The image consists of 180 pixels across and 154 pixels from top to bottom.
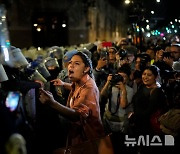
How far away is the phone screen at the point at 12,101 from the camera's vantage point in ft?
7.28

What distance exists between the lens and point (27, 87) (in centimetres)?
253

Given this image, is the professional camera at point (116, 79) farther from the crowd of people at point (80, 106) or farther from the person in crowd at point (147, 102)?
the person in crowd at point (147, 102)

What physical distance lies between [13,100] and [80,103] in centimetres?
87

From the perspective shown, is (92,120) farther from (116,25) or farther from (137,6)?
(116,25)

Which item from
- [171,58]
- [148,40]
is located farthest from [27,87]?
[148,40]

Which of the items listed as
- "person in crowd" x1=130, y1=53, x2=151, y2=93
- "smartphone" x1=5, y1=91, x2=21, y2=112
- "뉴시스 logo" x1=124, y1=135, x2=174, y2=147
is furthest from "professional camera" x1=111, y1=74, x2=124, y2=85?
"smartphone" x1=5, y1=91, x2=21, y2=112

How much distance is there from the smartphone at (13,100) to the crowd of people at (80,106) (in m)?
0.03

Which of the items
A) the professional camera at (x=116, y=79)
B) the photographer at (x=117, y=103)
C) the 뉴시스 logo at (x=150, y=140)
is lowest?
the 뉴시스 logo at (x=150, y=140)

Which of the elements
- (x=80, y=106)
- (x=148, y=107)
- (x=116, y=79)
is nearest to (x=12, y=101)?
(x=80, y=106)

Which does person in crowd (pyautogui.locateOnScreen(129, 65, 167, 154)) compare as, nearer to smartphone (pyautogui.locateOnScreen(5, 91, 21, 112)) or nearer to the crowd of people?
the crowd of people

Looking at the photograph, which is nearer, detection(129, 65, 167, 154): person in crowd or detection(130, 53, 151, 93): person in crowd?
detection(129, 65, 167, 154): person in crowd

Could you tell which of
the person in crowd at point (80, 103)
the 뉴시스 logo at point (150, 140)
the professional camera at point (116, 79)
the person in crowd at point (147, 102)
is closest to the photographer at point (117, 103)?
the professional camera at point (116, 79)

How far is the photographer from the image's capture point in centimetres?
497

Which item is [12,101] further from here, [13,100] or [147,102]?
[147,102]
